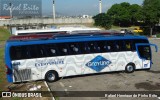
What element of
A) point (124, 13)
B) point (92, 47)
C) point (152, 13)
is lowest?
point (92, 47)

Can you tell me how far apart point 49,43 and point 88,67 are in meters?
3.39

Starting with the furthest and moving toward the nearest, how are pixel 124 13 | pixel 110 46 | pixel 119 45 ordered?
pixel 124 13 → pixel 119 45 → pixel 110 46

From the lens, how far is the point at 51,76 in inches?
678

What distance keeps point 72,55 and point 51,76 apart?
2029 millimetres

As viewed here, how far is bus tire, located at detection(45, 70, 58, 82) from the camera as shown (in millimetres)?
17094

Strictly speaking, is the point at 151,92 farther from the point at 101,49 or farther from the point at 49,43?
the point at 49,43

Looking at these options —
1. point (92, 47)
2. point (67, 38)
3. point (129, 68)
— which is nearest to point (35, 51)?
point (67, 38)

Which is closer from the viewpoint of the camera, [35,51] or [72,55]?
[35,51]

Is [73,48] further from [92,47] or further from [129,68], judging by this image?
[129,68]

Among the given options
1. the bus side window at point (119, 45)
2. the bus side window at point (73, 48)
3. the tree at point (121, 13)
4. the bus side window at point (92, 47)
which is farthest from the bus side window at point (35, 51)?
the tree at point (121, 13)

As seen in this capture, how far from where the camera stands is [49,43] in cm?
1684

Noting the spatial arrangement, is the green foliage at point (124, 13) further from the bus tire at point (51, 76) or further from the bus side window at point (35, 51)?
the bus side window at point (35, 51)

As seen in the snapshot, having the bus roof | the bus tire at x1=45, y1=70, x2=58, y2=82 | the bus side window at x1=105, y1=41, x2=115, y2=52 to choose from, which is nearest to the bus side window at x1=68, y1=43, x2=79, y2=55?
the bus roof

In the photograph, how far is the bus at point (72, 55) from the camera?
52.9 ft
